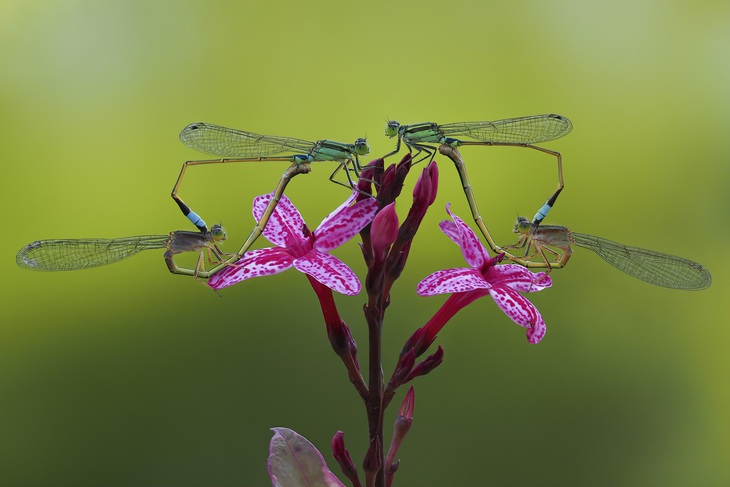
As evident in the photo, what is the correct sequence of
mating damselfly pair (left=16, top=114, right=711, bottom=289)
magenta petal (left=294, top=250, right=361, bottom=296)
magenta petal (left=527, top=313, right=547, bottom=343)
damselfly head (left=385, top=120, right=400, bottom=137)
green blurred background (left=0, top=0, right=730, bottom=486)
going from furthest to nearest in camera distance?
green blurred background (left=0, top=0, right=730, bottom=486), damselfly head (left=385, top=120, right=400, bottom=137), mating damselfly pair (left=16, top=114, right=711, bottom=289), magenta petal (left=527, top=313, right=547, bottom=343), magenta petal (left=294, top=250, right=361, bottom=296)

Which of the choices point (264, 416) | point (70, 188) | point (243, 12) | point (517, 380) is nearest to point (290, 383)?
point (264, 416)

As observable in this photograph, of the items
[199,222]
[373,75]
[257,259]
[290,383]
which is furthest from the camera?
[373,75]

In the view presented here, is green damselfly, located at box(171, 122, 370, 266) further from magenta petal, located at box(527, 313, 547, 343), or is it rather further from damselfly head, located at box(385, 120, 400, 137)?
magenta petal, located at box(527, 313, 547, 343)

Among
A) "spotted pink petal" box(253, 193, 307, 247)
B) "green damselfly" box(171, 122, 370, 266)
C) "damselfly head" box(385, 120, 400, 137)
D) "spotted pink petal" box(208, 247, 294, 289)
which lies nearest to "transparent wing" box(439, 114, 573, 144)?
"damselfly head" box(385, 120, 400, 137)

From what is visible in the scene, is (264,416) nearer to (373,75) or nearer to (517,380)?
(517,380)

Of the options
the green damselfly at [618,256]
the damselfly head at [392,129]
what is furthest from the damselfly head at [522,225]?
the damselfly head at [392,129]

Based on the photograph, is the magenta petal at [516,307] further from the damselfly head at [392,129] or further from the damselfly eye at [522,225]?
the damselfly head at [392,129]
